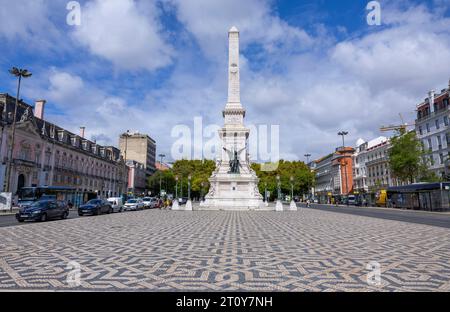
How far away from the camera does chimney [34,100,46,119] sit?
54.8 m

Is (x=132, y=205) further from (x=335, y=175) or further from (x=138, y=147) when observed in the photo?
(x=138, y=147)

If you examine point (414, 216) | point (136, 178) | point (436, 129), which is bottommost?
point (414, 216)

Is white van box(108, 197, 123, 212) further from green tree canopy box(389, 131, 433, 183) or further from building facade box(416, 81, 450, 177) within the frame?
building facade box(416, 81, 450, 177)

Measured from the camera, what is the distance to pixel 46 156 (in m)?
51.6

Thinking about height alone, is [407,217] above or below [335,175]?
below

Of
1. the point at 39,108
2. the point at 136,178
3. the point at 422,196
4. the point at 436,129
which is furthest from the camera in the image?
the point at 136,178

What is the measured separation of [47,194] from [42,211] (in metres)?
18.2

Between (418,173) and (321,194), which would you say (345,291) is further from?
(321,194)

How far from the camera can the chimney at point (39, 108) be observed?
54.8 metres

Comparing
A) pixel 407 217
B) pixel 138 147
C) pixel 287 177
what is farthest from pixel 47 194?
pixel 138 147

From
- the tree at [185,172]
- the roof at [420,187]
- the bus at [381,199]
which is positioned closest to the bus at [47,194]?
the roof at [420,187]

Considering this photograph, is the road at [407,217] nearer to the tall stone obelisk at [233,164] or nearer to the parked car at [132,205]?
the parked car at [132,205]
